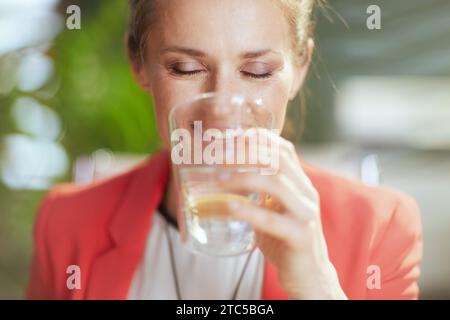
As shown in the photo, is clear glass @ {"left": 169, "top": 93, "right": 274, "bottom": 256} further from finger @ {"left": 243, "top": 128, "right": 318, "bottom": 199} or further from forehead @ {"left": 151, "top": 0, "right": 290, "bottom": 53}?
forehead @ {"left": 151, "top": 0, "right": 290, "bottom": 53}

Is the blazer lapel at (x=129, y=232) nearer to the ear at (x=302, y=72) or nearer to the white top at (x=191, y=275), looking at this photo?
the white top at (x=191, y=275)

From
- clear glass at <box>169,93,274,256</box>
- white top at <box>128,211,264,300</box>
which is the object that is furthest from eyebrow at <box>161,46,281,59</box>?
white top at <box>128,211,264,300</box>

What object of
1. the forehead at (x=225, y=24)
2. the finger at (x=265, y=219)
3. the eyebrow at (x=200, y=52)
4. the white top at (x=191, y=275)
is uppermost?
the forehead at (x=225, y=24)

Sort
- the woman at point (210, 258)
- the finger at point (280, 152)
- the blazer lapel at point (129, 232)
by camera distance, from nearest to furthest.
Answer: the finger at point (280, 152) → the woman at point (210, 258) → the blazer lapel at point (129, 232)

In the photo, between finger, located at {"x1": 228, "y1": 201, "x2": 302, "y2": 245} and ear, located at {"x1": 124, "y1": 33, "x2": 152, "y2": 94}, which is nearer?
finger, located at {"x1": 228, "y1": 201, "x2": 302, "y2": 245}

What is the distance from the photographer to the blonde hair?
2.38 feet

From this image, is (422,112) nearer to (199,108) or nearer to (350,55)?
(350,55)

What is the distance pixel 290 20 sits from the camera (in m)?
0.72

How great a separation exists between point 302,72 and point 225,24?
0.52 ft

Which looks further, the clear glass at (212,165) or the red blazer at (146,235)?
the red blazer at (146,235)

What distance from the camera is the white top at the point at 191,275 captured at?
0.78 m

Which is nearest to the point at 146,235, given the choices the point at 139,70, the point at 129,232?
the point at 129,232

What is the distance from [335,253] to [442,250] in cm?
19

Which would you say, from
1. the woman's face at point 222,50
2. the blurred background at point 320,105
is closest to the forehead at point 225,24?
the woman's face at point 222,50
